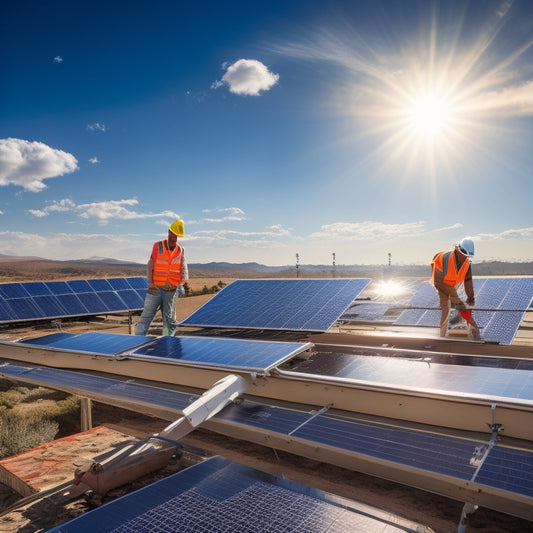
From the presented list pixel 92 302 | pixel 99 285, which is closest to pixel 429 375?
pixel 92 302

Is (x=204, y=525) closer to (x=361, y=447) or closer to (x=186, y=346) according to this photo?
(x=361, y=447)

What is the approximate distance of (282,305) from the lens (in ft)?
38.8

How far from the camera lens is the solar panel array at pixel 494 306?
9.93m

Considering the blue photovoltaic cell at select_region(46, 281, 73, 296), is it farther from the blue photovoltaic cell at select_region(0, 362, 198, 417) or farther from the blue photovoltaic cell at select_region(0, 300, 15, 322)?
the blue photovoltaic cell at select_region(0, 362, 198, 417)

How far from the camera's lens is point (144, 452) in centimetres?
489

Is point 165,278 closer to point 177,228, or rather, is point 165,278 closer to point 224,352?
point 177,228

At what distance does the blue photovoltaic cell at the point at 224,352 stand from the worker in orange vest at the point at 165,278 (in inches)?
102

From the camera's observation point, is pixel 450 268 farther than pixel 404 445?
Yes

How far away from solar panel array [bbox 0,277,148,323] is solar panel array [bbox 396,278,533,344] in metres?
9.89

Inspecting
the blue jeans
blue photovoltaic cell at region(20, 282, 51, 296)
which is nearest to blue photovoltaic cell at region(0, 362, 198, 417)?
the blue jeans

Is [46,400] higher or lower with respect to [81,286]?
lower

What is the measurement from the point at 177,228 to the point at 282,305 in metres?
3.25

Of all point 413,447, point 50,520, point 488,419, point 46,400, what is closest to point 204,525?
point 413,447

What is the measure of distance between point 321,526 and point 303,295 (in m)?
9.47
